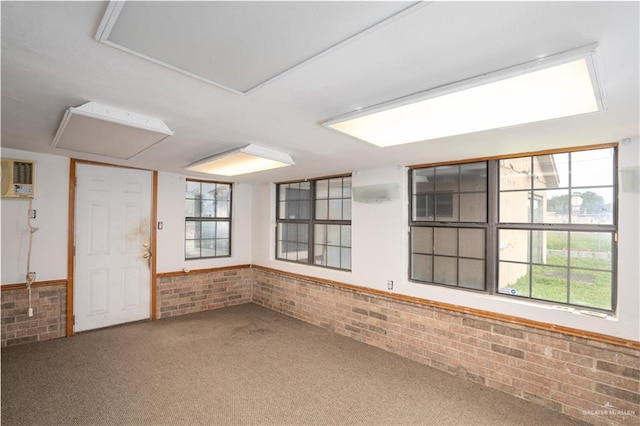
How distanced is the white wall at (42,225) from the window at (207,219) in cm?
167

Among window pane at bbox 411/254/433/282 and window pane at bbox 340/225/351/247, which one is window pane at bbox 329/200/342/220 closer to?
window pane at bbox 340/225/351/247

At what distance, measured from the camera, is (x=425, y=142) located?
2676 mm

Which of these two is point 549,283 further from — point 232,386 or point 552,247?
point 232,386

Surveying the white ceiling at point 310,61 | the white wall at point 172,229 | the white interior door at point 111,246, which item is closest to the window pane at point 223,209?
the white wall at point 172,229

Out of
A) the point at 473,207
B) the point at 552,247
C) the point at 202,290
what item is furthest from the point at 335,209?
the point at 552,247

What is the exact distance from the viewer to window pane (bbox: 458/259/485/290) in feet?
10.9

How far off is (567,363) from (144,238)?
A: 17.1 ft

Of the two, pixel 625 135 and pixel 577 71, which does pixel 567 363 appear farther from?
pixel 577 71

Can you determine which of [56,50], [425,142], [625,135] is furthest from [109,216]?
[625,135]

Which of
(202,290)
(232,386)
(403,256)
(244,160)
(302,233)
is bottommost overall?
(232,386)

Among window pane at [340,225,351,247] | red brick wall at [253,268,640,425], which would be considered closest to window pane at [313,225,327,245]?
window pane at [340,225,351,247]

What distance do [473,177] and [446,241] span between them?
0.76 meters

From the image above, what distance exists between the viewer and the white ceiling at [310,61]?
1.08 m

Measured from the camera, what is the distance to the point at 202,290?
532 cm
